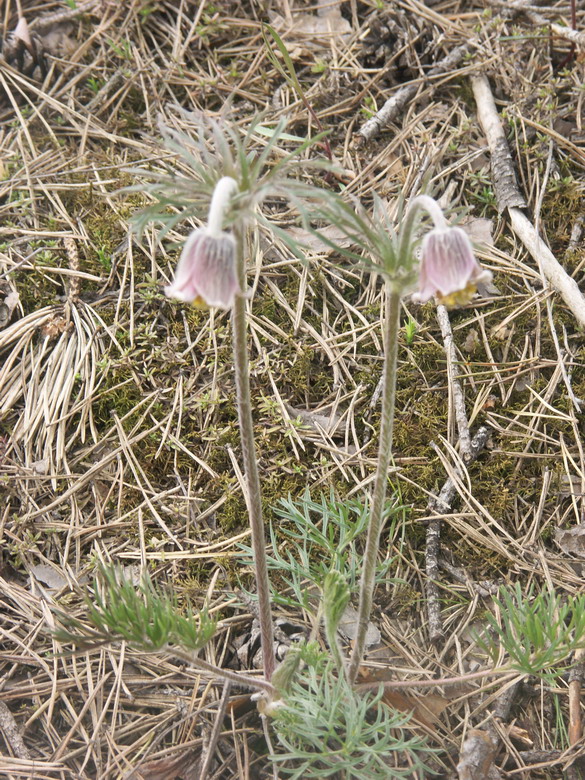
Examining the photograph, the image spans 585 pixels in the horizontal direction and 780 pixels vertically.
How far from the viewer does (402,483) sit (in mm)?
2643

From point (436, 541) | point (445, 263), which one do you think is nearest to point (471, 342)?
point (436, 541)

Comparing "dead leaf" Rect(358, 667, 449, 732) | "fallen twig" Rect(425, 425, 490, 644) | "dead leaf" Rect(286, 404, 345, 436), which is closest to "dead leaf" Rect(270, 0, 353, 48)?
"dead leaf" Rect(286, 404, 345, 436)

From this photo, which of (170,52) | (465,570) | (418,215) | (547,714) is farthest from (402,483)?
(170,52)

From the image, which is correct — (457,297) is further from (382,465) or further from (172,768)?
(172,768)

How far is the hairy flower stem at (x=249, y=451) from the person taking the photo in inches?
66.4

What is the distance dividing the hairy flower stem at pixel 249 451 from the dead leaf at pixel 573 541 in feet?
3.66

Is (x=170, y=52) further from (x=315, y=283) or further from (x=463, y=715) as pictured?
(x=463, y=715)

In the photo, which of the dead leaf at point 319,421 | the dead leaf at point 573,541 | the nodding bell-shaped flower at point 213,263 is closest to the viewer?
the nodding bell-shaped flower at point 213,263

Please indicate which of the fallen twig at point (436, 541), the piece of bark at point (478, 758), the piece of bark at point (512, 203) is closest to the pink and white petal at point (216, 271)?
the fallen twig at point (436, 541)

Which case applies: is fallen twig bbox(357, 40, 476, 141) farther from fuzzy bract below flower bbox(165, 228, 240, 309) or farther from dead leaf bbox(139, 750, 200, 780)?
dead leaf bbox(139, 750, 200, 780)

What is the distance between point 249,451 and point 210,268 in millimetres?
532

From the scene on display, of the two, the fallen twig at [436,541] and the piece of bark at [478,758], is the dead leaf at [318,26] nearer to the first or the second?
the fallen twig at [436,541]

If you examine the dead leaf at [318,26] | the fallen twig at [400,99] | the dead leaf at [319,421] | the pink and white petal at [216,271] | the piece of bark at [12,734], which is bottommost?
the piece of bark at [12,734]

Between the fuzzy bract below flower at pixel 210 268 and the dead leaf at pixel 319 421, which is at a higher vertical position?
the fuzzy bract below flower at pixel 210 268
